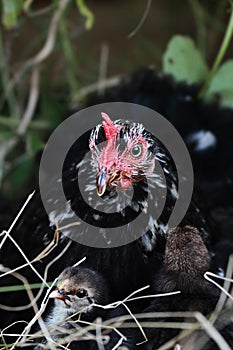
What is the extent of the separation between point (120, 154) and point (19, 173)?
99cm

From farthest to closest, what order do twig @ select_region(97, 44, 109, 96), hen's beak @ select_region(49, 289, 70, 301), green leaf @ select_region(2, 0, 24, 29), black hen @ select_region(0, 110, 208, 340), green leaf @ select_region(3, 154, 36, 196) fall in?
twig @ select_region(97, 44, 109, 96) → green leaf @ select_region(3, 154, 36, 196) → green leaf @ select_region(2, 0, 24, 29) → black hen @ select_region(0, 110, 208, 340) → hen's beak @ select_region(49, 289, 70, 301)

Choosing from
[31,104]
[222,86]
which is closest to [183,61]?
[222,86]

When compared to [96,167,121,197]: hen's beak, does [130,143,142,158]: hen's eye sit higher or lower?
higher

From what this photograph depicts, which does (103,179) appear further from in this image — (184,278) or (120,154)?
(184,278)

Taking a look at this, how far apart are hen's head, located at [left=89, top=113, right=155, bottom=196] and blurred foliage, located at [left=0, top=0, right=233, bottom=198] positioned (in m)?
0.69

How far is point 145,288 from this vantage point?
1847mm

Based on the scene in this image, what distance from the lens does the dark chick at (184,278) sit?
1794 millimetres

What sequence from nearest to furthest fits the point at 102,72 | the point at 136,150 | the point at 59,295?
1. the point at 59,295
2. the point at 136,150
3. the point at 102,72

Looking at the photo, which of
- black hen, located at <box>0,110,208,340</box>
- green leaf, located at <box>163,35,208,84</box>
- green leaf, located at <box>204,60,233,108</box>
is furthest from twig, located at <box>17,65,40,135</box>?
black hen, located at <box>0,110,208,340</box>

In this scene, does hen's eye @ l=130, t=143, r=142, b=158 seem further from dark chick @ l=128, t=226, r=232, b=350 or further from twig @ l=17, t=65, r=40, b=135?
twig @ l=17, t=65, r=40, b=135

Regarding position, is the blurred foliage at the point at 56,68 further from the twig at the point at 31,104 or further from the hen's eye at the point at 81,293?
the hen's eye at the point at 81,293

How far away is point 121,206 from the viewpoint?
6.23 feet

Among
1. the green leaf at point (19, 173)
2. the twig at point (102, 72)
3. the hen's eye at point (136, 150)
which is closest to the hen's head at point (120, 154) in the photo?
the hen's eye at point (136, 150)

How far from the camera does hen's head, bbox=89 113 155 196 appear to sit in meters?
1.83
